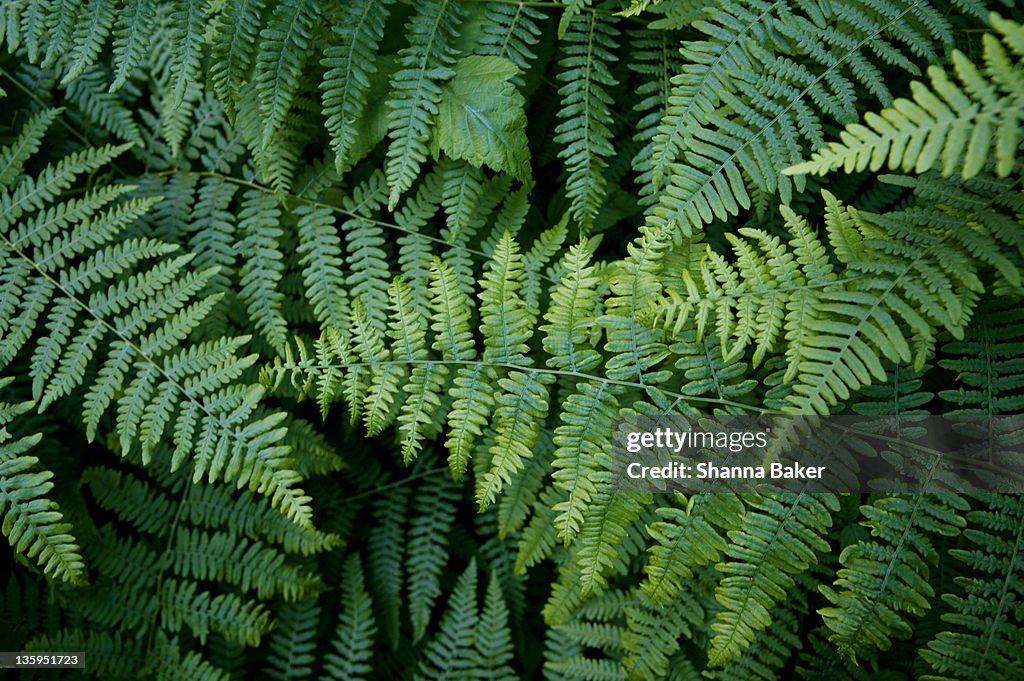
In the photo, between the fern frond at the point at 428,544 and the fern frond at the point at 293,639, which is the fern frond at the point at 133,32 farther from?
the fern frond at the point at 293,639

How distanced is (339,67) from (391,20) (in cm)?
43

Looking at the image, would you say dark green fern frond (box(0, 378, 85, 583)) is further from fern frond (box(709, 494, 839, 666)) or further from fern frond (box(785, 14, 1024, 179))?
fern frond (box(785, 14, 1024, 179))

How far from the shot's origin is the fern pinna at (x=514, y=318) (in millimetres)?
1715

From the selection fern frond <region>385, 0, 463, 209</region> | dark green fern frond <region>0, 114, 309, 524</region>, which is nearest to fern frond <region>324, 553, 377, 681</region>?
dark green fern frond <region>0, 114, 309, 524</region>

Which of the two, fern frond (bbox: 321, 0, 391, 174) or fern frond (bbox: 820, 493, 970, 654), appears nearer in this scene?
fern frond (bbox: 820, 493, 970, 654)

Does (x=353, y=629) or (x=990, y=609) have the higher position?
(x=990, y=609)

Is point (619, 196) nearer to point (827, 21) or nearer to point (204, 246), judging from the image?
point (827, 21)

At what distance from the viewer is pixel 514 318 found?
2.00 metres

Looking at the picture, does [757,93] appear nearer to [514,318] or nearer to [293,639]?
[514,318]

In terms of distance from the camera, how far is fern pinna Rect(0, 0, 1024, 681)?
1.71m

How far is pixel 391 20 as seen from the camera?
229 centimetres

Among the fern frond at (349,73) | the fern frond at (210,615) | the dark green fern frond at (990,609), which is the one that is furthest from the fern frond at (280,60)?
the dark green fern frond at (990,609)

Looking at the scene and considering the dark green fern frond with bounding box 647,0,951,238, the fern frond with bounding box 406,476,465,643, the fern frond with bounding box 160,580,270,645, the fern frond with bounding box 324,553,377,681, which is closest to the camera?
the dark green fern frond with bounding box 647,0,951,238

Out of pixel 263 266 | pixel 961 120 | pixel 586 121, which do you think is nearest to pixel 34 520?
pixel 263 266
